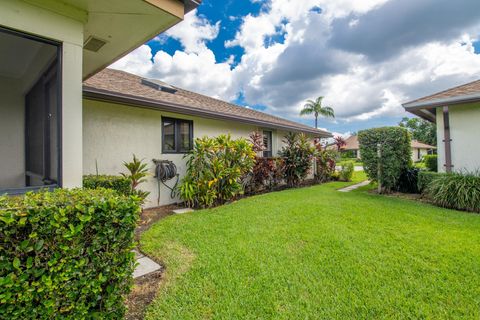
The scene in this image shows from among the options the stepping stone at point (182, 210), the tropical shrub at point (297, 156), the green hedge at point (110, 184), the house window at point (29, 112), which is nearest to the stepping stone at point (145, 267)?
the house window at point (29, 112)

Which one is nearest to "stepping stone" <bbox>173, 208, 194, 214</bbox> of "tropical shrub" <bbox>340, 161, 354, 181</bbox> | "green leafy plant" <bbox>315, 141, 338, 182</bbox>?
"green leafy plant" <bbox>315, 141, 338, 182</bbox>

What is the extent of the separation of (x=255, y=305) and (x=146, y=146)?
5.28 meters

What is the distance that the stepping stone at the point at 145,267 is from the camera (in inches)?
112

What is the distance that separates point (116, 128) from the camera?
5.62m

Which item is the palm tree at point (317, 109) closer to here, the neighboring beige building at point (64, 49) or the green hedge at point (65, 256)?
the neighboring beige building at point (64, 49)

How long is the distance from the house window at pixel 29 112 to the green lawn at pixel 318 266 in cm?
215

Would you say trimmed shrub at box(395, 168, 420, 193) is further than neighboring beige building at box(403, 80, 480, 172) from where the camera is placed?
Yes

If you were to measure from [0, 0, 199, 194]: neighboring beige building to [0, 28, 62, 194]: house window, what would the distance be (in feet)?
0.05

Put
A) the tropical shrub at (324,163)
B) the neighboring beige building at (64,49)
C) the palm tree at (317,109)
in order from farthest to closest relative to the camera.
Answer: the palm tree at (317,109), the tropical shrub at (324,163), the neighboring beige building at (64,49)

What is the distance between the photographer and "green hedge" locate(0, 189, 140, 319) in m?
1.44

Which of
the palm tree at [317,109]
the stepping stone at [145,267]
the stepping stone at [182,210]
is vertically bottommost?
the stepping stone at [145,267]

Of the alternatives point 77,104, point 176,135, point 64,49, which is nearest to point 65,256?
point 77,104

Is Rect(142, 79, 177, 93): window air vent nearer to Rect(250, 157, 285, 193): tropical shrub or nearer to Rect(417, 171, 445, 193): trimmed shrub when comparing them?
Rect(250, 157, 285, 193): tropical shrub

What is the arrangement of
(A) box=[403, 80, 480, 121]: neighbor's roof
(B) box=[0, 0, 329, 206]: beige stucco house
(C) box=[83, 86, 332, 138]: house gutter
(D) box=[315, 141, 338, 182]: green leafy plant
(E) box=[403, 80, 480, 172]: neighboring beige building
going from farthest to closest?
1. (D) box=[315, 141, 338, 182]: green leafy plant
2. (E) box=[403, 80, 480, 172]: neighboring beige building
3. (A) box=[403, 80, 480, 121]: neighbor's roof
4. (C) box=[83, 86, 332, 138]: house gutter
5. (B) box=[0, 0, 329, 206]: beige stucco house
